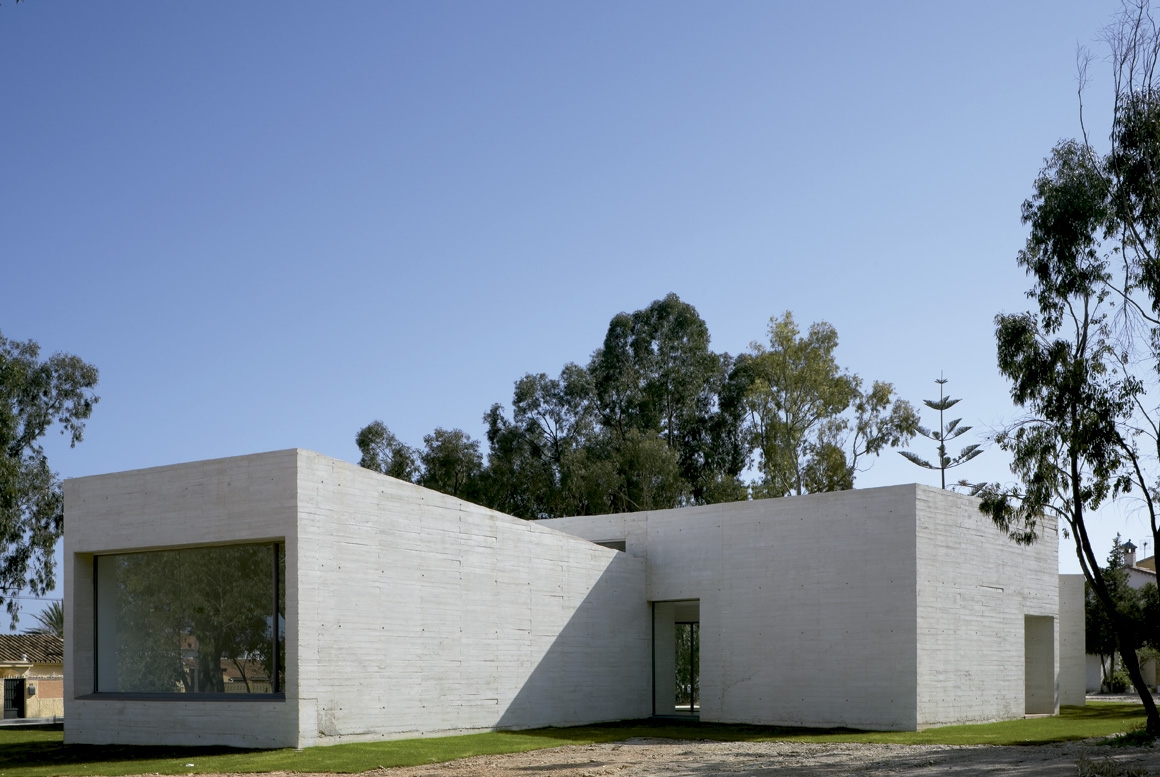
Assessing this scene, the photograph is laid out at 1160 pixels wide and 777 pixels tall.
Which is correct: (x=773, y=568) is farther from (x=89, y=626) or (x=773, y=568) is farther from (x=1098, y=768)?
(x=89, y=626)

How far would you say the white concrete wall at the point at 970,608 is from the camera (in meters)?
21.5

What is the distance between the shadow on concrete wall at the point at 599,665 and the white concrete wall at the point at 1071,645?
12.5 m

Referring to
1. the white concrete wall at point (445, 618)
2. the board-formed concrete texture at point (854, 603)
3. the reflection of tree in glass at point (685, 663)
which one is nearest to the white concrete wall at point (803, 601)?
the board-formed concrete texture at point (854, 603)

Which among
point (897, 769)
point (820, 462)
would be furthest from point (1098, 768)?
point (820, 462)

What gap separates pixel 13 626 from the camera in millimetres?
36844

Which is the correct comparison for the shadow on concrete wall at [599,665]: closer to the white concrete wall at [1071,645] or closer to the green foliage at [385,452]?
the white concrete wall at [1071,645]

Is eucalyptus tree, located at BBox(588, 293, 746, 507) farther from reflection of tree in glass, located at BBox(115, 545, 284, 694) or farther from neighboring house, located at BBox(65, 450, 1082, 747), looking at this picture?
reflection of tree in glass, located at BBox(115, 545, 284, 694)

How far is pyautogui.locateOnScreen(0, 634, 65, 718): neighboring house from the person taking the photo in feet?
125

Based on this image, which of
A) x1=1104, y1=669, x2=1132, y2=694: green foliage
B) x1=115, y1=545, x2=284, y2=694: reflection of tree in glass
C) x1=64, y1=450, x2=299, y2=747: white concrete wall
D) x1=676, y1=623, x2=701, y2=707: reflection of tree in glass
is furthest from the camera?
x1=1104, y1=669, x2=1132, y2=694: green foliage

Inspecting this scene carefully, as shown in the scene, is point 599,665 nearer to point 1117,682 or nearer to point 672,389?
point 672,389

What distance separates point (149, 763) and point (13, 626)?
24408mm

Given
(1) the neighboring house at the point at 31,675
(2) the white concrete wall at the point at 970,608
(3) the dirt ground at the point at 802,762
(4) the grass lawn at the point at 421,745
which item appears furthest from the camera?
(1) the neighboring house at the point at 31,675

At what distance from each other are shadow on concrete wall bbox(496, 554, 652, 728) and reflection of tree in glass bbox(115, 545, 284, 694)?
504cm

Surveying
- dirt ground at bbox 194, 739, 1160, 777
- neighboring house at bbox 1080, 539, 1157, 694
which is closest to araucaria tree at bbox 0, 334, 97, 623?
dirt ground at bbox 194, 739, 1160, 777
